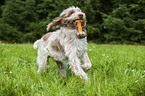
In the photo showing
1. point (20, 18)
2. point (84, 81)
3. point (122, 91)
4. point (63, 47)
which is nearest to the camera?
point (122, 91)

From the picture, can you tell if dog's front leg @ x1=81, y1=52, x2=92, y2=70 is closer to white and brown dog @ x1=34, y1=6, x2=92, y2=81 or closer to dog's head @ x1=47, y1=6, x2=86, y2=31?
white and brown dog @ x1=34, y1=6, x2=92, y2=81

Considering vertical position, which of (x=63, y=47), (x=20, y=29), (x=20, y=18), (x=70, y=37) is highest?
(x=70, y=37)

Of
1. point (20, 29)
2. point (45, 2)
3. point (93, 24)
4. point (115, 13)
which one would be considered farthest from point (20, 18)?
point (115, 13)

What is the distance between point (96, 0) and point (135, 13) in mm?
6153

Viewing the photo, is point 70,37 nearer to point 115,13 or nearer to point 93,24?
point 115,13

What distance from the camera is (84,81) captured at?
210cm

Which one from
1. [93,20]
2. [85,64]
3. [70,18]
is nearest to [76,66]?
[85,64]

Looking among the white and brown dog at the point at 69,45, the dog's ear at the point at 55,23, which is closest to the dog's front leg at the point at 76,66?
the white and brown dog at the point at 69,45

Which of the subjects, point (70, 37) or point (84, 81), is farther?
point (70, 37)

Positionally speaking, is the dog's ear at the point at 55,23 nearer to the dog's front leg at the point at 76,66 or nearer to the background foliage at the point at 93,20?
the dog's front leg at the point at 76,66

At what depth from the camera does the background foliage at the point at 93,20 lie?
17.9 meters

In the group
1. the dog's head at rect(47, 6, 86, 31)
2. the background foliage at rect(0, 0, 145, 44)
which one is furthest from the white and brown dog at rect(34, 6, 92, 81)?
the background foliage at rect(0, 0, 145, 44)

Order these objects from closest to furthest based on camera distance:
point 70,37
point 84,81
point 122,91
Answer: point 122,91 < point 84,81 < point 70,37

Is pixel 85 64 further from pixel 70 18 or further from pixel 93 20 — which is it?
pixel 93 20
